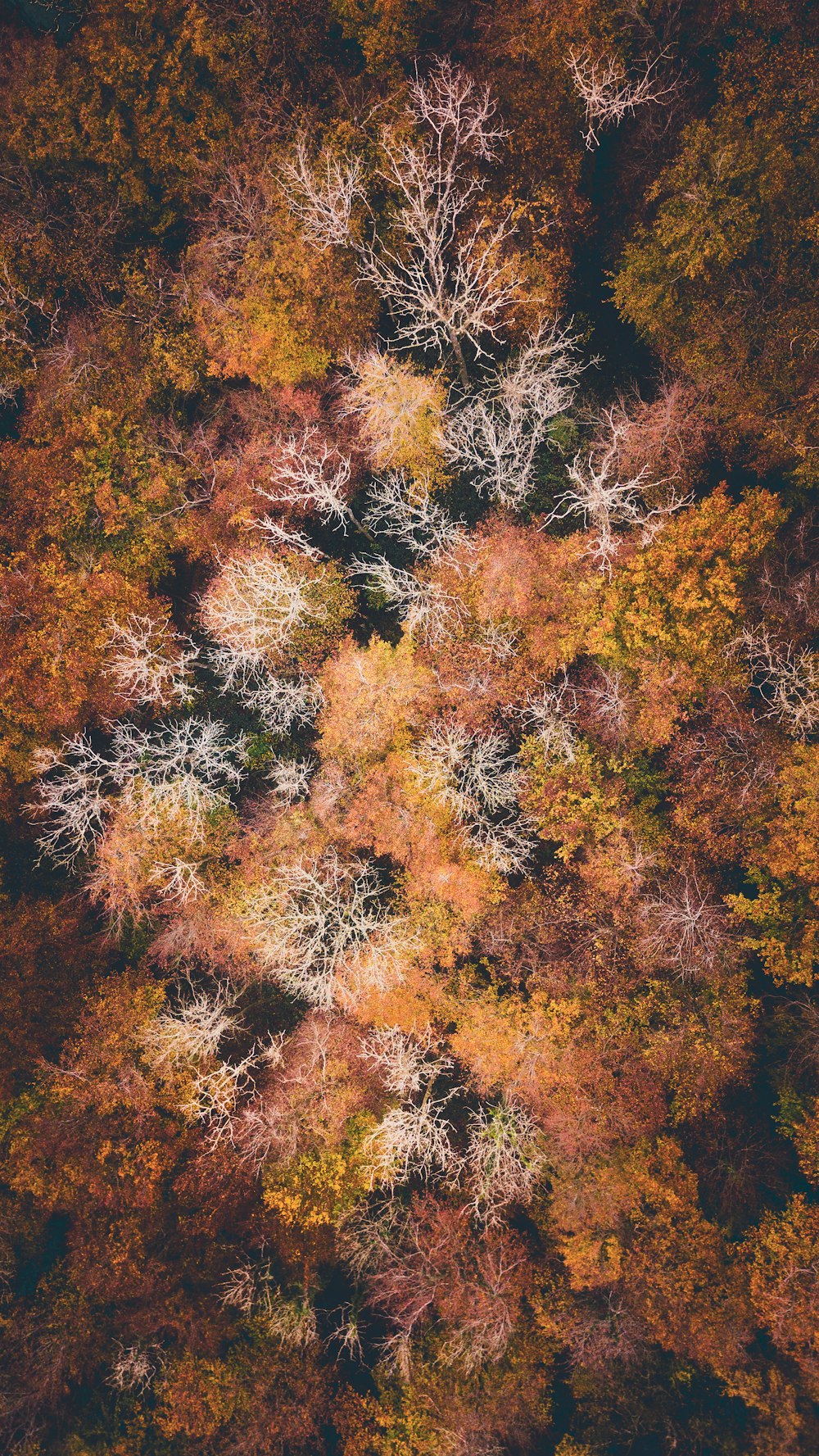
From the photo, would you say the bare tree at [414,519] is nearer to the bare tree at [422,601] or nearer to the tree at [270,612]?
the bare tree at [422,601]

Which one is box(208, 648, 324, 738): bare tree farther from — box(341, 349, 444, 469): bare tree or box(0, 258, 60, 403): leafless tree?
box(0, 258, 60, 403): leafless tree

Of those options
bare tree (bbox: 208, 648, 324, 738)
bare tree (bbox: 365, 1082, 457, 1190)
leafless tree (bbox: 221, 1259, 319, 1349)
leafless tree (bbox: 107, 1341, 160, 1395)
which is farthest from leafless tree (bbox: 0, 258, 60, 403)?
leafless tree (bbox: 107, 1341, 160, 1395)

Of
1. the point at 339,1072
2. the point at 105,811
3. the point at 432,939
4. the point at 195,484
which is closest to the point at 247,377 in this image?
the point at 195,484

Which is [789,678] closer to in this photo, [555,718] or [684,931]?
[555,718]

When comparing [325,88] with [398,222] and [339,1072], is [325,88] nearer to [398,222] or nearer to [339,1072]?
[398,222]

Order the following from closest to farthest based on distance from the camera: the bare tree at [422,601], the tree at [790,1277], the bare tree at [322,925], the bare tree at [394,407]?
1. the tree at [790,1277]
2. the bare tree at [394,407]
3. the bare tree at [422,601]
4. the bare tree at [322,925]

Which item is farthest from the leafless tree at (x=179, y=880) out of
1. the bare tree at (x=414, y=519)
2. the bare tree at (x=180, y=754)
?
the bare tree at (x=414, y=519)
